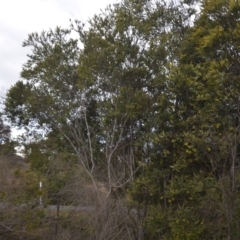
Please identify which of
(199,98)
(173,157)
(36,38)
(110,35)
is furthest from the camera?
(36,38)

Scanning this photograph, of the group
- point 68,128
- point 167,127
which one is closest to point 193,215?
point 167,127

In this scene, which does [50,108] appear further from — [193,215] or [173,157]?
[193,215]

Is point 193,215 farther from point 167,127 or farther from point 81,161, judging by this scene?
point 81,161

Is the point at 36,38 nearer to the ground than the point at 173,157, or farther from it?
farther from it

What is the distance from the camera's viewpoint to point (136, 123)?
40.6 feet

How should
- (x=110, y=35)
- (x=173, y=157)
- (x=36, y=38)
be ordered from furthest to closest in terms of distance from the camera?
(x=36, y=38) → (x=110, y=35) → (x=173, y=157)

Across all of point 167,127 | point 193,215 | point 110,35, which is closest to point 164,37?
point 110,35

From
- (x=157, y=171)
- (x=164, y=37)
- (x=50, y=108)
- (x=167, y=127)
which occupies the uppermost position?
(x=164, y=37)

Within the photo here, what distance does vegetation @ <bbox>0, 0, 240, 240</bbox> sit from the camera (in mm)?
10102

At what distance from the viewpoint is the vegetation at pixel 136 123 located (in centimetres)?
1010

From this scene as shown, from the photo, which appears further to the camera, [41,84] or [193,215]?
[41,84]

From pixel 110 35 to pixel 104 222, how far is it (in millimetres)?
4527

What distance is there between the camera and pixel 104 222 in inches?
456

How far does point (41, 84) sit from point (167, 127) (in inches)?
156
